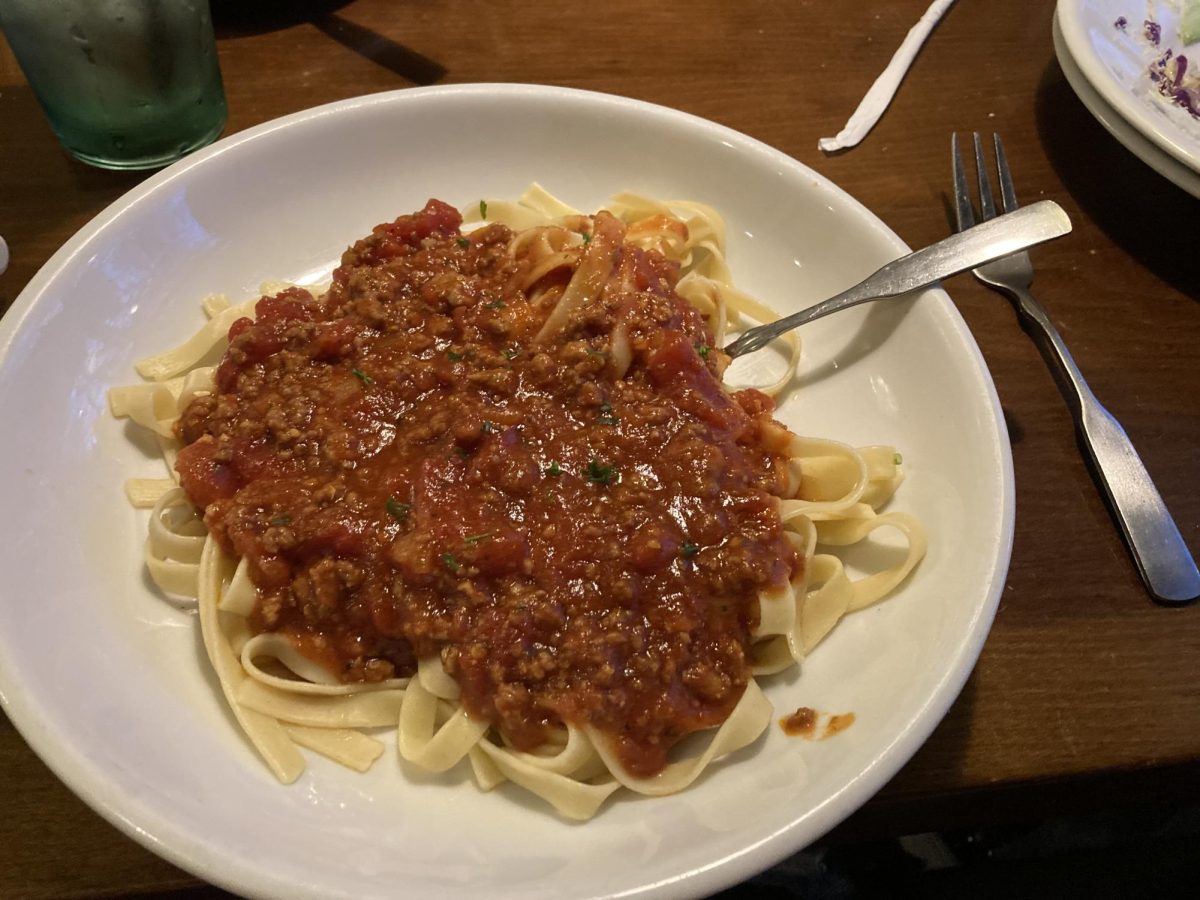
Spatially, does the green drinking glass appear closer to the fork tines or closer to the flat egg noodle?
the flat egg noodle

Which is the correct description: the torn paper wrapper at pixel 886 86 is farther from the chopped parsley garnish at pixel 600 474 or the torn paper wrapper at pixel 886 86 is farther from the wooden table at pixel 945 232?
the chopped parsley garnish at pixel 600 474

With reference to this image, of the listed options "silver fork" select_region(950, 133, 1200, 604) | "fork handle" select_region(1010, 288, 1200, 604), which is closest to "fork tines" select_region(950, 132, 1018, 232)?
"silver fork" select_region(950, 133, 1200, 604)

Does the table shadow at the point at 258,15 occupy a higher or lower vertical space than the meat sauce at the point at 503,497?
higher

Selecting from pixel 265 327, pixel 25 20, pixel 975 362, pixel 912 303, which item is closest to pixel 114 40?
pixel 25 20

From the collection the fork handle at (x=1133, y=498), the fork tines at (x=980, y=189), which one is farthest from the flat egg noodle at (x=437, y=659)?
the fork tines at (x=980, y=189)

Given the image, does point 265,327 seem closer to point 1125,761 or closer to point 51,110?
point 51,110

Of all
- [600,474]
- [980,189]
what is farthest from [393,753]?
[980,189]

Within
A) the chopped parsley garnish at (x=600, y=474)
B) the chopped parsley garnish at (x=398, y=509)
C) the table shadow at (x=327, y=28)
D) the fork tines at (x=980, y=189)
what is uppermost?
the table shadow at (x=327, y=28)
